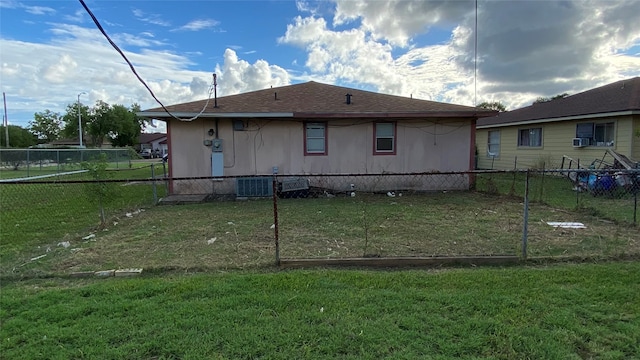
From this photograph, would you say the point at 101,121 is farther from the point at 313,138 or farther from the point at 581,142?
the point at 581,142

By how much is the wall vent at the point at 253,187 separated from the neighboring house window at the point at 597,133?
496 inches

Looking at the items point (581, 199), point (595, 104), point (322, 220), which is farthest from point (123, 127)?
point (581, 199)

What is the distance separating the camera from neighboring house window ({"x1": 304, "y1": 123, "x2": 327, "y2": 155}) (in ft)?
35.3

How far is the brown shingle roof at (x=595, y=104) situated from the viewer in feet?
38.9

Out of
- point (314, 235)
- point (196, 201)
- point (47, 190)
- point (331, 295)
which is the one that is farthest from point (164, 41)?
point (331, 295)

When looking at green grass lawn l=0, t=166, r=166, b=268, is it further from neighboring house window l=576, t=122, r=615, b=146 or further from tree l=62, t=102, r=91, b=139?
tree l=62, t=102, r=91, b=139

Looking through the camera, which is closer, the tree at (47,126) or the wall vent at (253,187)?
the wall vent at (253,187)

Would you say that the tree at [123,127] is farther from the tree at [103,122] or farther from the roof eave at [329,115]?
the roof eave at [329,115]

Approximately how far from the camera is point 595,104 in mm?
13289

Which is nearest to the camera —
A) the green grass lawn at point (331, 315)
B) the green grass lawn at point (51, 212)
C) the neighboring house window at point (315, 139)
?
the green grass lawn at point (331, 315)

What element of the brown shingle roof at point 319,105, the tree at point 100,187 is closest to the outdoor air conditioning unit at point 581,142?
the brown shingle roof at point 319,105

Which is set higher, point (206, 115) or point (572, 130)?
point (206, 115)

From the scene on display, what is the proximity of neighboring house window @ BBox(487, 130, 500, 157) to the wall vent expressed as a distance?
48.1 ft

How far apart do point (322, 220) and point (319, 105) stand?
5.60 meters
